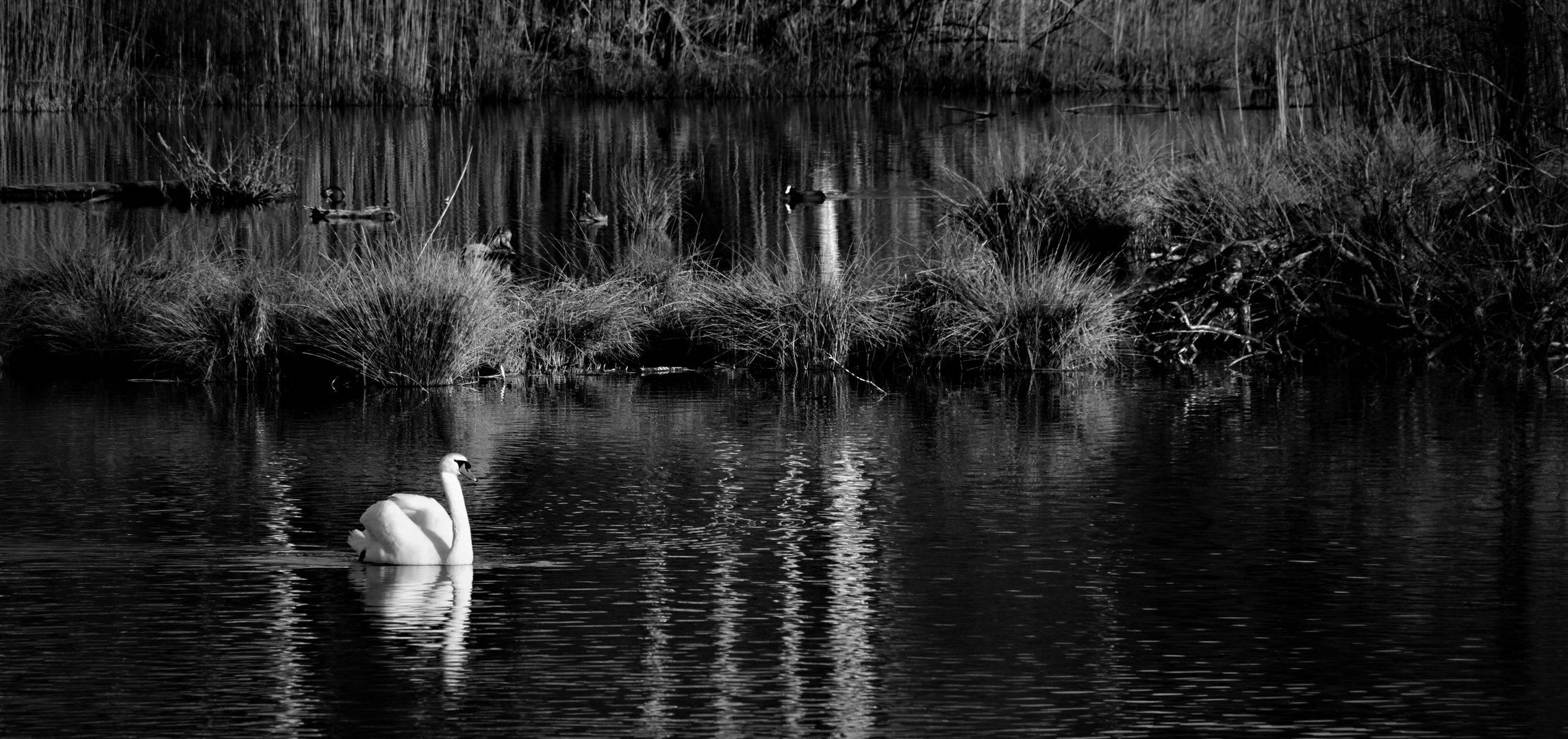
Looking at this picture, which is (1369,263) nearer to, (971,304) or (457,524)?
(971,304)

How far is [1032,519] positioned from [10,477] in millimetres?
5285

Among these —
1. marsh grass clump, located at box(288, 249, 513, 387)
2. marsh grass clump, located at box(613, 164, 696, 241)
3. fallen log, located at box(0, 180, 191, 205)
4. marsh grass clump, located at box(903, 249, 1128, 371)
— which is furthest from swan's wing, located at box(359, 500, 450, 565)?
fallen log, located at box(0, 180, 191, 205)

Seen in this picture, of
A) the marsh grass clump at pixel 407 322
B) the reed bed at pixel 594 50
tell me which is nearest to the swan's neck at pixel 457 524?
the marsh grass clump at pixel 407 322

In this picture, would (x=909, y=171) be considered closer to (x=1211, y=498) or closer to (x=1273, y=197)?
(x=1273, y=197)

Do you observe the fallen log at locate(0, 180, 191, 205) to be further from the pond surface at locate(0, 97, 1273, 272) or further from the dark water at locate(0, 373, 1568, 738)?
the dark water at locate(0, 373, 1568, 738)

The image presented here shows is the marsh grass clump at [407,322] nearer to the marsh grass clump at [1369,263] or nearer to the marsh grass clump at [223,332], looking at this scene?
the marsh grass clump at [223,332]

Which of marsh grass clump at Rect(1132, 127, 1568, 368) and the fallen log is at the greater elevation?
the fallen log

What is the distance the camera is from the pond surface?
22.2m

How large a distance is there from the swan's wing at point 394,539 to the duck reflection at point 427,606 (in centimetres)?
5

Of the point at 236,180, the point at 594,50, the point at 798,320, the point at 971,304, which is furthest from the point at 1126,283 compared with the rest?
the point at 594,50

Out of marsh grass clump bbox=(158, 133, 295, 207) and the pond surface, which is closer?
the pond surface

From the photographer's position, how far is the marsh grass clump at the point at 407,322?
14961 mm

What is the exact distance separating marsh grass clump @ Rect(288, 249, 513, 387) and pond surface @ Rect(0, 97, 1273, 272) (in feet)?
5.62

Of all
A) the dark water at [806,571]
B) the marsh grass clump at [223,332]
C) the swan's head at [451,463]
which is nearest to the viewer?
the dark water at [806,571]
